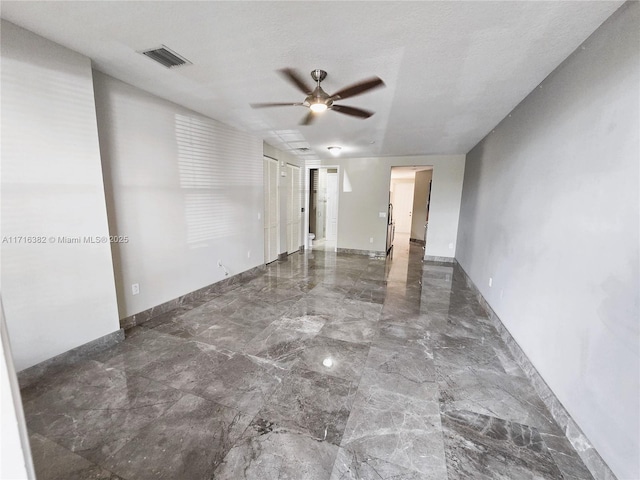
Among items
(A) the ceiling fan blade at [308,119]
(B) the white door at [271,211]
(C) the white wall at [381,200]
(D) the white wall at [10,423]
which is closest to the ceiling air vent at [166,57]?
(A) the ceiling fan blade at [308,119]

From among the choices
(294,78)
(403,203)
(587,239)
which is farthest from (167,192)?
(403,203)

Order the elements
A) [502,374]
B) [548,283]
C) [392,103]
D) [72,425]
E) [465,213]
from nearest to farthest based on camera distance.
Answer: [72,425], [548,283], [502,374], [392,103], [465,213]

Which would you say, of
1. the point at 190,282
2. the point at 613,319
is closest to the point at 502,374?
the point at 613,319

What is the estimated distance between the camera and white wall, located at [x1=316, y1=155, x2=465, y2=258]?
5.87 m

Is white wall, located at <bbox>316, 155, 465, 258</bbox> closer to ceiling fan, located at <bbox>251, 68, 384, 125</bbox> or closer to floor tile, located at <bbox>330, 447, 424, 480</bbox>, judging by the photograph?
ceiling fan, located at <bbox>251, 68, 384, 125</bbox>

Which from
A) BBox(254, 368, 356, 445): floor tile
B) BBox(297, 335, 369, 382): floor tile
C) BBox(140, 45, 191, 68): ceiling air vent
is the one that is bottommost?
BBox(254, 368, 356, 445): floor tile

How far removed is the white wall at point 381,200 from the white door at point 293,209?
3.32 ft

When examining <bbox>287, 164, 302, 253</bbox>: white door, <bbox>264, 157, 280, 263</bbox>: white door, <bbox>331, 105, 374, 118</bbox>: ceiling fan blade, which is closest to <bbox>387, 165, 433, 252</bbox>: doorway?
<bbox>287, 164, 302, 253</bbox>: white door

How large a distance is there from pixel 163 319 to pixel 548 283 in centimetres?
368

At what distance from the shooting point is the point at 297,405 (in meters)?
1.80

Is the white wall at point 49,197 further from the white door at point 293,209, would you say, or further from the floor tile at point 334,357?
the white door at point 293,209

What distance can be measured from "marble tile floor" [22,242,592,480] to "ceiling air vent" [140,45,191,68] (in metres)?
2.49

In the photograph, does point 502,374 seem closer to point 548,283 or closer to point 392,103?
point 548,283

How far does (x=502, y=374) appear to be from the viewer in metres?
2.16
